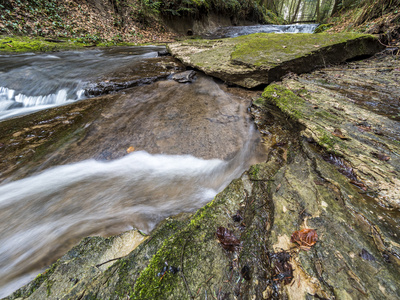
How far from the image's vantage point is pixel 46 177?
8.38 ft

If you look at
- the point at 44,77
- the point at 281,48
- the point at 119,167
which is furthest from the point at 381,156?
the point at 44,77

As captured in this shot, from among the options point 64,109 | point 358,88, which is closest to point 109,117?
point 64,109

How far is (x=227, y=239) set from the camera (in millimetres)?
1432

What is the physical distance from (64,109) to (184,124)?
310cm

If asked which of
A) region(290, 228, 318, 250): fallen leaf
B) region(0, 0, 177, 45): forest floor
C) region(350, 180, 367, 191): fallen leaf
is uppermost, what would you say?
region(0, 0, 177, 45): forest floor

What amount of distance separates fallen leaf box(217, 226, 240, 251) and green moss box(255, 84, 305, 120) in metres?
2.25

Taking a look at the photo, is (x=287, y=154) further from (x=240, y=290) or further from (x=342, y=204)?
(x=240, y=290)

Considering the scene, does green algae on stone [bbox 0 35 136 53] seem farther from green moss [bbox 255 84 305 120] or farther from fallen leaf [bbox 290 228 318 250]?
fallen leaf [bbox 290 228 318 250]

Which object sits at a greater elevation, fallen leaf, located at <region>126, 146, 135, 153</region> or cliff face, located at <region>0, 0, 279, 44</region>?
cliff face, located at <region>0, 0, 279, 44</region>

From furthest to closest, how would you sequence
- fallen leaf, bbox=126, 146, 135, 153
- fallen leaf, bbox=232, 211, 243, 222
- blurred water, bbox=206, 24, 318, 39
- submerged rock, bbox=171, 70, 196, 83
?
blurred water, bbox=206, 24, 318, 39 → submerged rock, bbox=171, 70, 196, 83 → fallen leaf, bbox=126, 146, 135, 153 → fallen leaf, bbox=232, 211, 243, 222

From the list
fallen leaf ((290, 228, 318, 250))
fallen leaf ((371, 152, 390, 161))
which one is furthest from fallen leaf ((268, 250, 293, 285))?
fallen leaf ((371, 152, 390, 161))

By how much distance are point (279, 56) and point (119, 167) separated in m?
5.03

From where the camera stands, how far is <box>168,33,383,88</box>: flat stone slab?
4.59 meters

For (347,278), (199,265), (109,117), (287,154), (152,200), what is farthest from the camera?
(109,117)
